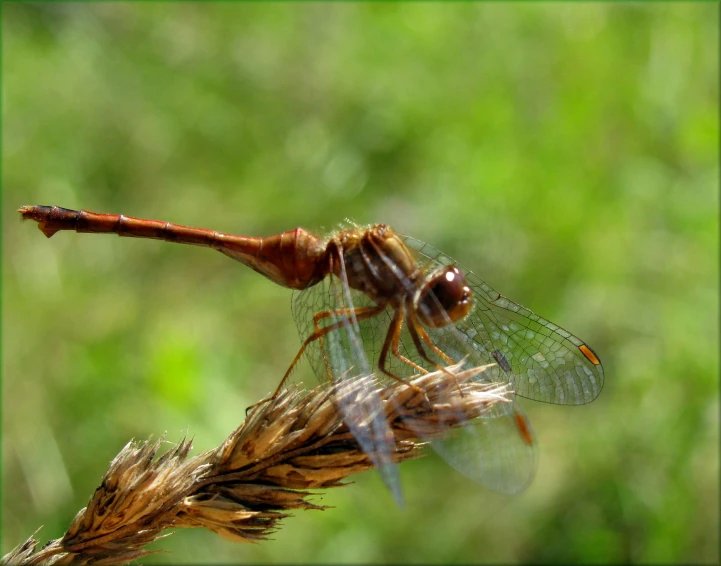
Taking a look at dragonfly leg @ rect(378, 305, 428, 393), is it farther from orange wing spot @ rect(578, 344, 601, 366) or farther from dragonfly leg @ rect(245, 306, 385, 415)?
orange wing spot @ rect(578, 344, 601, 366)

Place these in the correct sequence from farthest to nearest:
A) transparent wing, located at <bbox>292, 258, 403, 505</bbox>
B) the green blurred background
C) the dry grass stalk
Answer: the green blurred background < transparent wing, located at <bbox>292, 258, 403, 505</bbox> < the dry grass stalk

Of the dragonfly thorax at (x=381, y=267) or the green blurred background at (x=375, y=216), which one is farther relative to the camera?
the green blurred background at (x=375, y=216)

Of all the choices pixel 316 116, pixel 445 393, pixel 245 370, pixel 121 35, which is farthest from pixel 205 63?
pixel 445 393

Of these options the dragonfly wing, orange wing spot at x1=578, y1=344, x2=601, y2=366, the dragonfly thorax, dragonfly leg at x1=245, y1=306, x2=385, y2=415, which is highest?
the dragonfly thorax

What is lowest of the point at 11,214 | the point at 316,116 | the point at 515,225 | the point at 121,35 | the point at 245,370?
the point at 245,370

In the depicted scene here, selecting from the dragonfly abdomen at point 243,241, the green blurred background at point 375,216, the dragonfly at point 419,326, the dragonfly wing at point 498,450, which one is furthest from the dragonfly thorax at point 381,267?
the green blurred background at point 375,216

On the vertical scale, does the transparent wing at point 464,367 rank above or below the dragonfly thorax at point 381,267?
below

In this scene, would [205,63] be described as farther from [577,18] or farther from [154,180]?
[577,18]

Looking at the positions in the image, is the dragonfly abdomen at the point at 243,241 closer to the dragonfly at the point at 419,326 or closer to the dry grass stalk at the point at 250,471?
the dragonfly at the point at 419,326

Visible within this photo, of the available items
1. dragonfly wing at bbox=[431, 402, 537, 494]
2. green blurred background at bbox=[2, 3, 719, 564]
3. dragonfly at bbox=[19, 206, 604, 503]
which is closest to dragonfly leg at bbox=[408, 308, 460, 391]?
dragonfly at bbox=[19, 206, 604, 503]
